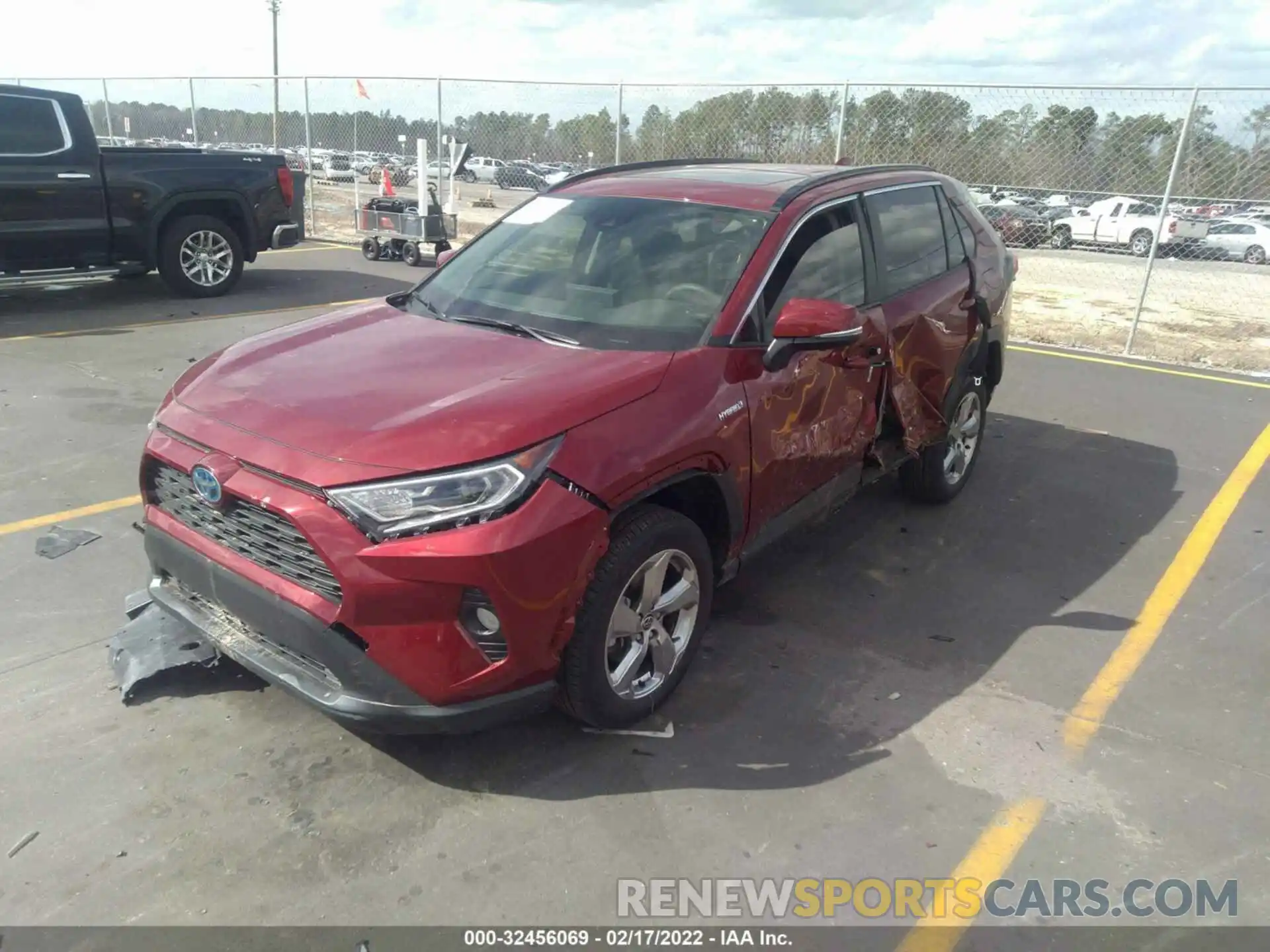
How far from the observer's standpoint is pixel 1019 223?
56.1 feet

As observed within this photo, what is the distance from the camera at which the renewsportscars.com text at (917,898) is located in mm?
2590

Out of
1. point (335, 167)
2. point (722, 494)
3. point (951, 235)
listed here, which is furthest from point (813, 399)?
point (335, 167)

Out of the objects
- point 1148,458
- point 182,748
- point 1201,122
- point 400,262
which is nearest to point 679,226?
point 182,748

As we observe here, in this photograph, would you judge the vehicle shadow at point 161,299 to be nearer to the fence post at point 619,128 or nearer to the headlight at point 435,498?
the fence post at point 619,128

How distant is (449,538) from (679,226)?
191 centimetres

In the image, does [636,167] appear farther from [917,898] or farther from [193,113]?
[193,113]

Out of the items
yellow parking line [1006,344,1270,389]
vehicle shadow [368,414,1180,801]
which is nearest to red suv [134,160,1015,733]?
vehicle shadow [368,414,1180,801]

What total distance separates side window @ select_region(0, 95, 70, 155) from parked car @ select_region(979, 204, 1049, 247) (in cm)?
1153

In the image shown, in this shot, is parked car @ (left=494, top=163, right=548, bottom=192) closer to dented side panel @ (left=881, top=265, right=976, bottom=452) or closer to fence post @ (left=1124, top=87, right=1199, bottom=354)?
fence post @ (left=1124, top=87, right=1199, bottom=354)

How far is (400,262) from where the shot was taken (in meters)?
13.9

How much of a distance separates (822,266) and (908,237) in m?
0.98

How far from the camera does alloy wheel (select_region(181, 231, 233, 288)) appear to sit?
10.1 metres

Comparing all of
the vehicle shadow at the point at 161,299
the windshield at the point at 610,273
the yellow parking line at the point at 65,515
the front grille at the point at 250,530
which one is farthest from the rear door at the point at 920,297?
the vehicle shadow at the point at 161,299

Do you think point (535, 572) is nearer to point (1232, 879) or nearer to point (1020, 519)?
point (1232, 879)
